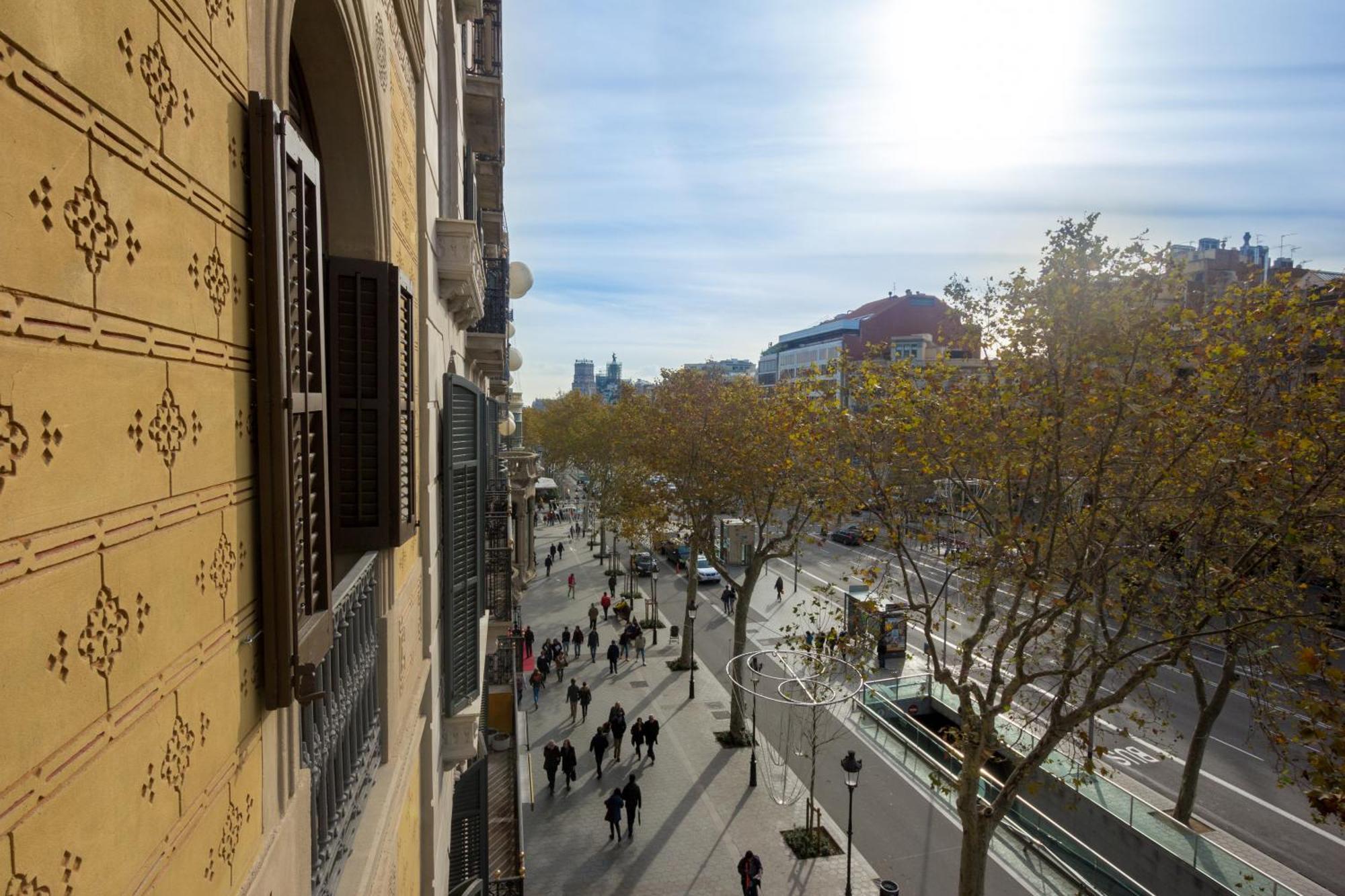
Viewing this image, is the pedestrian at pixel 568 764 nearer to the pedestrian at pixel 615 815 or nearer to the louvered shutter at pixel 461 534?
the pedestrian at pixel 615 815

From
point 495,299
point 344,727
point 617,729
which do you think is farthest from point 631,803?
point 344,727

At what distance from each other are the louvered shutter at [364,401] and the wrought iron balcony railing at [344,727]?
0.25 metres

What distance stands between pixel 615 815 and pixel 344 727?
10532 mm

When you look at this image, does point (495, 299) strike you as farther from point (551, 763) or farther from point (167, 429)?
point (167, 429)

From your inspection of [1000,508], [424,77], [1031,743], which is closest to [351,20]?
[424,77]

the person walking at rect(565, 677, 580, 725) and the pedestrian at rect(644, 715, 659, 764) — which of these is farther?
the person walking at rect(565, 677, 580, 725)

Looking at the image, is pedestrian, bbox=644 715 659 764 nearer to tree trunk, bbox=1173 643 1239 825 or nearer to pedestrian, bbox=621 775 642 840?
pedestrian, bbox=621 775 642 840

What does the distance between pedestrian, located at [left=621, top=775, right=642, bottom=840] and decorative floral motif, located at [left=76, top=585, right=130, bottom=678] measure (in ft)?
42.9

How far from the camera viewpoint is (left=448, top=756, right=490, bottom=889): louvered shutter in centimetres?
961

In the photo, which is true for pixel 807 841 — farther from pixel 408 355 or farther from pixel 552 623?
pixel 552 623

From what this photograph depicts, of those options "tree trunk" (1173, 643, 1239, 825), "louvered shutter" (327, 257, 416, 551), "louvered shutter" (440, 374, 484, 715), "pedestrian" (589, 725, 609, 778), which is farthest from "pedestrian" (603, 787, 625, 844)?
"louvered shutter" (327, 257, 416, 551)

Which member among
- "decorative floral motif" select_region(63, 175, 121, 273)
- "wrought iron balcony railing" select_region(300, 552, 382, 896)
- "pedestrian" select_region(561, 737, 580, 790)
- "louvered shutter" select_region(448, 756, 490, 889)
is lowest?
"pedestrian" select_region(561, 737, 580, 790)

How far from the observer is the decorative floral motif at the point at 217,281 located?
1949 millimetres

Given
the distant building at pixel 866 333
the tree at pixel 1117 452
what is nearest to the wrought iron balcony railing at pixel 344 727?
the tree at pixel 1117 452
